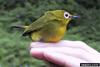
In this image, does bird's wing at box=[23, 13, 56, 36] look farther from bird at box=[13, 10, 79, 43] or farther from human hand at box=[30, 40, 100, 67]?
human hand at box=[30, 40, 100, 67]

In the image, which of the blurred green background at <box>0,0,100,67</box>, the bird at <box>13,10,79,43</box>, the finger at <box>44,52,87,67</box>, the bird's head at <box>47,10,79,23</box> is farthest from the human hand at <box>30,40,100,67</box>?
the blurred green background at <box>0,0,100,67</box>

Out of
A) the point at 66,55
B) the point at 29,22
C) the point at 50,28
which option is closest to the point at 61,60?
the point at 66,55

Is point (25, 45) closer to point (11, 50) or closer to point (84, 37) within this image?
point (11, 50)

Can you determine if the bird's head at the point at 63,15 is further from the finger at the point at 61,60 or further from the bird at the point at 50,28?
the finger at the point at 61,60

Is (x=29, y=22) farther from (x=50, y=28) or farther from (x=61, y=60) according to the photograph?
(x=61, y=60)

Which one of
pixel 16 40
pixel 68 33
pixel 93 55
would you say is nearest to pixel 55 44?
pixel 93 55
